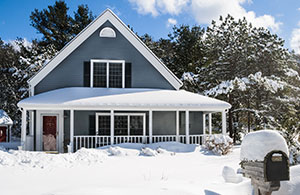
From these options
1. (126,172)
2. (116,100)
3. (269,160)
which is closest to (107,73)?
(116,100)

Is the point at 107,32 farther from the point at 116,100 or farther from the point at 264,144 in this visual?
the point at 264,144

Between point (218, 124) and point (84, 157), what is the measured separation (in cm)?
1631

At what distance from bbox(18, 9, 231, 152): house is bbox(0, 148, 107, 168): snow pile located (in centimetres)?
344

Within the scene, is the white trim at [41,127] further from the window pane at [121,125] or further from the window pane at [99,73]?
the window pane at [121,125]

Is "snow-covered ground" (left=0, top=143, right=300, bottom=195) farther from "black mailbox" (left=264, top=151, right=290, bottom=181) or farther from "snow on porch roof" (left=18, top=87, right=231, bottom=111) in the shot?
"snow on porch roof" (left=18, top=87, right=231, bottom=111)

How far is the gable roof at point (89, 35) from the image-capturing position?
53.2 feet

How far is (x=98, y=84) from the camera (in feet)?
55.1

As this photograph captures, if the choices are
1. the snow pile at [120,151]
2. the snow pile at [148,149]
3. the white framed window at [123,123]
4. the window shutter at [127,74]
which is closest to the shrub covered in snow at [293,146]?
the snow pile at [148,149]

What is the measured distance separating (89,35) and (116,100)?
4.47m

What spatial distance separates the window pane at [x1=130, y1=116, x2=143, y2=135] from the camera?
655 inches

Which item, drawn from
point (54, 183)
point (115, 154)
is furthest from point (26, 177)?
point (115, 154)

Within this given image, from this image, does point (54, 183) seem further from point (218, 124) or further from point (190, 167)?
point (218, 124)

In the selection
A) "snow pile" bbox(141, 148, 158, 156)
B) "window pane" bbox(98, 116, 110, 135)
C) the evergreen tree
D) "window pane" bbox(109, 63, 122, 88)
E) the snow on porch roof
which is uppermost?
the evergreen tree

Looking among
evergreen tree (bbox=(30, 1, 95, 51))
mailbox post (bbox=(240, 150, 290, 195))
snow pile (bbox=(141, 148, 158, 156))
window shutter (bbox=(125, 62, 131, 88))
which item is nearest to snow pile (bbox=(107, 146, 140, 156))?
snow pile (bbox=(141, 148, 158, 156))
